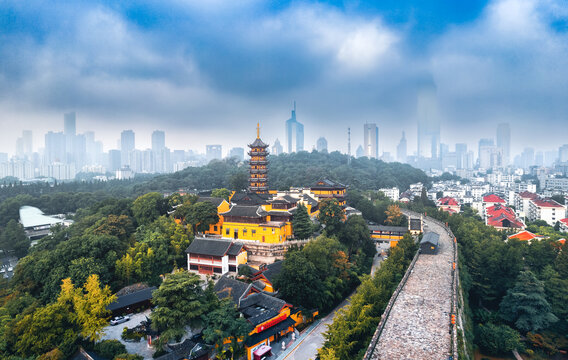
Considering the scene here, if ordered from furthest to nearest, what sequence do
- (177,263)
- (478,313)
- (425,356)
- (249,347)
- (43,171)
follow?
(43,171)
(177,263)
(478,313)
(249,347)
(425,356)

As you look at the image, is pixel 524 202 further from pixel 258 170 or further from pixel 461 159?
pixel 461 159

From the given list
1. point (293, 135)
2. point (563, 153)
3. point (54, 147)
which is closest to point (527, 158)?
point (563, 153)

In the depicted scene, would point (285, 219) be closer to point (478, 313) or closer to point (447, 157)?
point (478, 313)

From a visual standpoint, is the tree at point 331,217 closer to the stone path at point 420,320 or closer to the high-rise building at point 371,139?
the stone path at point 420,320

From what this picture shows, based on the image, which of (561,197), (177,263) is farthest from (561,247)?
(561,197)

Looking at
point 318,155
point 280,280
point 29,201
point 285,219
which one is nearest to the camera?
point 280,280

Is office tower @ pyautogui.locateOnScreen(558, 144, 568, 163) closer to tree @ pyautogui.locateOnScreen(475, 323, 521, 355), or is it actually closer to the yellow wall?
tree @ pyautogui.locateOnScreen(475, 323, 521, 355)

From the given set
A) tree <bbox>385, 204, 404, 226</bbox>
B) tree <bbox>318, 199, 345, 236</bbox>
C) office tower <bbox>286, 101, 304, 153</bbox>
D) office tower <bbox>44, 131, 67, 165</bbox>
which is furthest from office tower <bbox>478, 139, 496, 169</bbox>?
office tower <bbox>44, 131, 67, 165</bbox>
